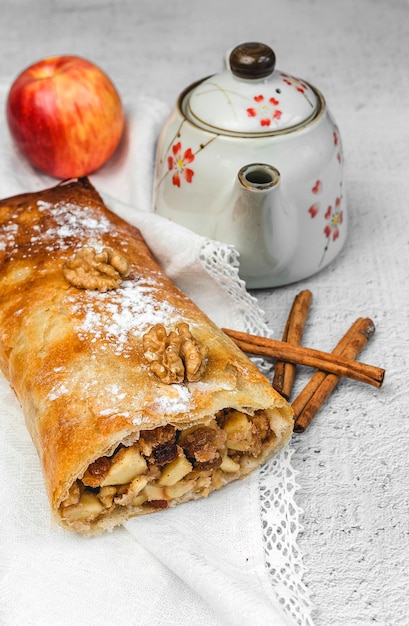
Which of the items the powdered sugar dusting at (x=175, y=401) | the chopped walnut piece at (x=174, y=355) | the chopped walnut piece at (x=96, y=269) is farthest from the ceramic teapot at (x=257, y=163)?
the powdered sugar dusting at (x=175, y=401)

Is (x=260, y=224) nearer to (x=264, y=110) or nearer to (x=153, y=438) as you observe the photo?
(x=264, y=110)

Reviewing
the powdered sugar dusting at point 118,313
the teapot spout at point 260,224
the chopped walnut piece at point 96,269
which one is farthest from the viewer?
the teapot spout at point 260,224

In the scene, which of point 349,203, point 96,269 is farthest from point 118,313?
point 349,203

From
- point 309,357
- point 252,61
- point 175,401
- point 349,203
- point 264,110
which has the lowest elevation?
point 349,203

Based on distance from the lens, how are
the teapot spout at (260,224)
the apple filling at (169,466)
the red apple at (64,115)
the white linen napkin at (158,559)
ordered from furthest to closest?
the red apple at (64,115) → the teapot spout at (260,224) → the apple filling at (169,466) → the white linen napkin at (158,559)

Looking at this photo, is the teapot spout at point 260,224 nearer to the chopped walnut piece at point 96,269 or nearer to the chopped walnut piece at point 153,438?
the chopped walnut piece at point 96,269

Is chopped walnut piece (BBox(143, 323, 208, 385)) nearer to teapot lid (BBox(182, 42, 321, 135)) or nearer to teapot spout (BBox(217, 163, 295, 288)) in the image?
teapot spout (BBox(217, 163, 295, 288))

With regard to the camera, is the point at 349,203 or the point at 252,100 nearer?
the point at 252,100

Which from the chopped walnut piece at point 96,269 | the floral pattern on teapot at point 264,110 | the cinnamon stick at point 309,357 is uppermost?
the floral pattern on teapot at point 264,110
